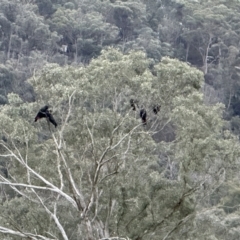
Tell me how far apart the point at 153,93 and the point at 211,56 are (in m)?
21.4

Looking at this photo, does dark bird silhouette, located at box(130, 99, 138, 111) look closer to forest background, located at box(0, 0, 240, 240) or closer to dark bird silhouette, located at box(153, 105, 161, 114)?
forest background, located at box(0, 0, 240, 240)

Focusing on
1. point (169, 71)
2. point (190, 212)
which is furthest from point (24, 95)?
point (190, 212)

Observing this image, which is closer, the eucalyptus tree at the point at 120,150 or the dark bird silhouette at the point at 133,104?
the eucalyptus tree at the point at 120,150

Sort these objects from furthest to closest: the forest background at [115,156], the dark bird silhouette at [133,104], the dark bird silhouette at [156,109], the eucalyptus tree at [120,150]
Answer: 1. the dark bird silhouette at [156,109]
2. the dark bird silhouette at [133,104]
3. the eucalyptus tree at [120,150]
4. the forest background at [115,156]

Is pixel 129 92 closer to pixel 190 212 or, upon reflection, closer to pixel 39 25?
pixel 190 212

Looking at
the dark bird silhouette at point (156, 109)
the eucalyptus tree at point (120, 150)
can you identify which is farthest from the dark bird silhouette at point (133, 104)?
the dark bird silhouette at point (156, 109)

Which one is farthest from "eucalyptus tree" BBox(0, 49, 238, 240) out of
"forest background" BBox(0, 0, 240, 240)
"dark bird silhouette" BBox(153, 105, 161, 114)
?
"dark bird silhouette" BBox(153, 105, 161, 114)

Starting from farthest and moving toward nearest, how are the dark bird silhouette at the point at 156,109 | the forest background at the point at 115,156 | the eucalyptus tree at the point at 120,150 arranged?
the dark bird silhouette at the point at 156,109 → the eucalyptus tree at the point at 120,150 → the forest background at the point at 115,156

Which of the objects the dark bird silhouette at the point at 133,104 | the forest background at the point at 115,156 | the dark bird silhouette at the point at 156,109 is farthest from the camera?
the dark bird silhouette at the point at 156,109

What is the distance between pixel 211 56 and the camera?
3092cm

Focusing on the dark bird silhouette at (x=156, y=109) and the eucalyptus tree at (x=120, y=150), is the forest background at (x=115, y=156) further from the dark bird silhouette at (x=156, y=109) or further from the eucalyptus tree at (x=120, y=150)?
the dark bird silhouette at (x=156, y=109)

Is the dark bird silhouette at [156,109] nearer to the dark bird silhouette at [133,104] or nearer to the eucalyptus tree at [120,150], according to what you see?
the eucalyptus tree at [120,150]

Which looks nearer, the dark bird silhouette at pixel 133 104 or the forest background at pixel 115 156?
the forest background at pixel 115 156

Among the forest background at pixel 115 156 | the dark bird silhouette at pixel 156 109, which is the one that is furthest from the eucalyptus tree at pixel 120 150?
the dark bird silhouette at pixel 156 109
